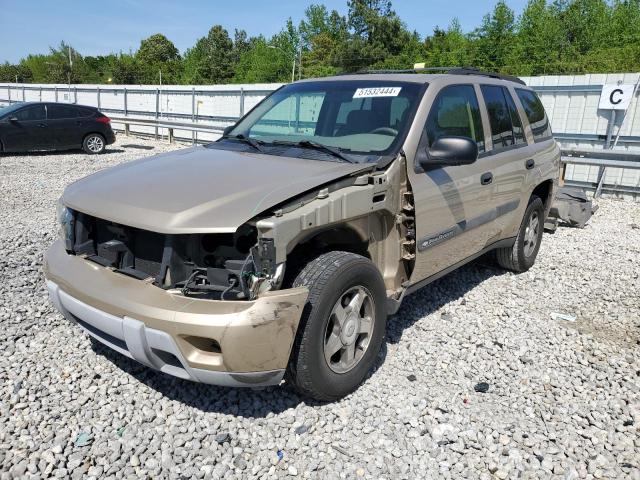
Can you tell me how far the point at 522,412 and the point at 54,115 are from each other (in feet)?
50.5

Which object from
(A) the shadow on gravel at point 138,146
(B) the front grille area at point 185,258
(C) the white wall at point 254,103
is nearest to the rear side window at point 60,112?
(A) the shadow on gravel at point 138,146

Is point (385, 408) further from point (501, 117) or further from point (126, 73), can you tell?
point (126, 73)

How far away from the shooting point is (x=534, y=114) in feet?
17.5

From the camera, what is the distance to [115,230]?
9.85 ft

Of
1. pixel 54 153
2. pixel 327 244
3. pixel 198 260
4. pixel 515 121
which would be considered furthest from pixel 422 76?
pixel 54 153

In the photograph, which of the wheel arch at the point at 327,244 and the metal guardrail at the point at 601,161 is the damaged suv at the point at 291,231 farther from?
the metal guardrail at the point at 601,161

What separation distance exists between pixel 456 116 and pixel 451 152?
0.77 m

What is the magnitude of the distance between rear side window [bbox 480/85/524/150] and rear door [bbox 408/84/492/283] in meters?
0.21

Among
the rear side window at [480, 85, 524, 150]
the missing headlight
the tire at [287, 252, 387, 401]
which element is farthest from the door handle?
the missing headlight

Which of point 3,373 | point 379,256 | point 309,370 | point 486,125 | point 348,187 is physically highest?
point 486,125

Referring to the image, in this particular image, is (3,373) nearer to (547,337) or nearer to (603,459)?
(603,459)

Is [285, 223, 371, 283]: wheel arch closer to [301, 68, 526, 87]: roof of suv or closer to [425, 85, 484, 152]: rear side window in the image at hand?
[425, 85, 484, 152]: rear side window

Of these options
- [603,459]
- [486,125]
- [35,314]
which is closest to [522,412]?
[603,459]

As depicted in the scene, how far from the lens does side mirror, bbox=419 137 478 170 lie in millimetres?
3359
